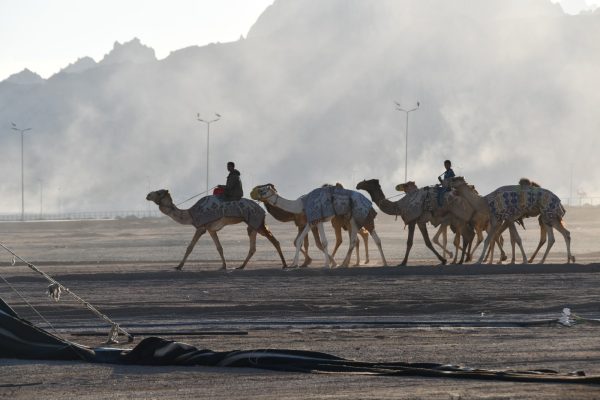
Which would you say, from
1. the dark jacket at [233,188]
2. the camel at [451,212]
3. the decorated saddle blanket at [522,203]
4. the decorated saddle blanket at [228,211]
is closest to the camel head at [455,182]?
the camel at [451,212]

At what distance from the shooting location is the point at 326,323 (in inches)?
734

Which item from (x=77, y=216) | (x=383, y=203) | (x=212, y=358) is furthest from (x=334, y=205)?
(x=77, y=216)

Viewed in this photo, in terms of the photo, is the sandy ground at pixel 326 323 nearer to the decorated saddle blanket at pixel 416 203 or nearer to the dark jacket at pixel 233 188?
the dark jacket at pixel 233 188

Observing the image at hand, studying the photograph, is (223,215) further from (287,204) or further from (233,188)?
(287,204)

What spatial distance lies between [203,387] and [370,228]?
19.7 m

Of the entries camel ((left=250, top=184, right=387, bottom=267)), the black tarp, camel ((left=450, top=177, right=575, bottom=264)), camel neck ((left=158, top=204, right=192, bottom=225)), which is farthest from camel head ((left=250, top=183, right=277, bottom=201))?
the black tarp

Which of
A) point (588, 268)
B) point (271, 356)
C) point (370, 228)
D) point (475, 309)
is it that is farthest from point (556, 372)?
point (370, 228)

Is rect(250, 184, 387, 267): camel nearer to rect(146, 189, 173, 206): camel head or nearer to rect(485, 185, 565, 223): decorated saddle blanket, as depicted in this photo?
rect(146, 189, 173, 206): camel head

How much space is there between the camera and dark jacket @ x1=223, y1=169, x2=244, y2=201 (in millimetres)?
31391

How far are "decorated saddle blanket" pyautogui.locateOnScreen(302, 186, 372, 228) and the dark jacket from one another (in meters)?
1.45

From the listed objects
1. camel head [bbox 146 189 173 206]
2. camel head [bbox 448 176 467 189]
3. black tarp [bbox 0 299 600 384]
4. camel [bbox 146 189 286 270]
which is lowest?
black tarp [bbox 0 299 600 384]

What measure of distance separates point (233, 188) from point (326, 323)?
13.1 meters

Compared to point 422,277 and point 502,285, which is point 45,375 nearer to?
point 502,285

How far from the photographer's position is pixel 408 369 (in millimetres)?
13203
